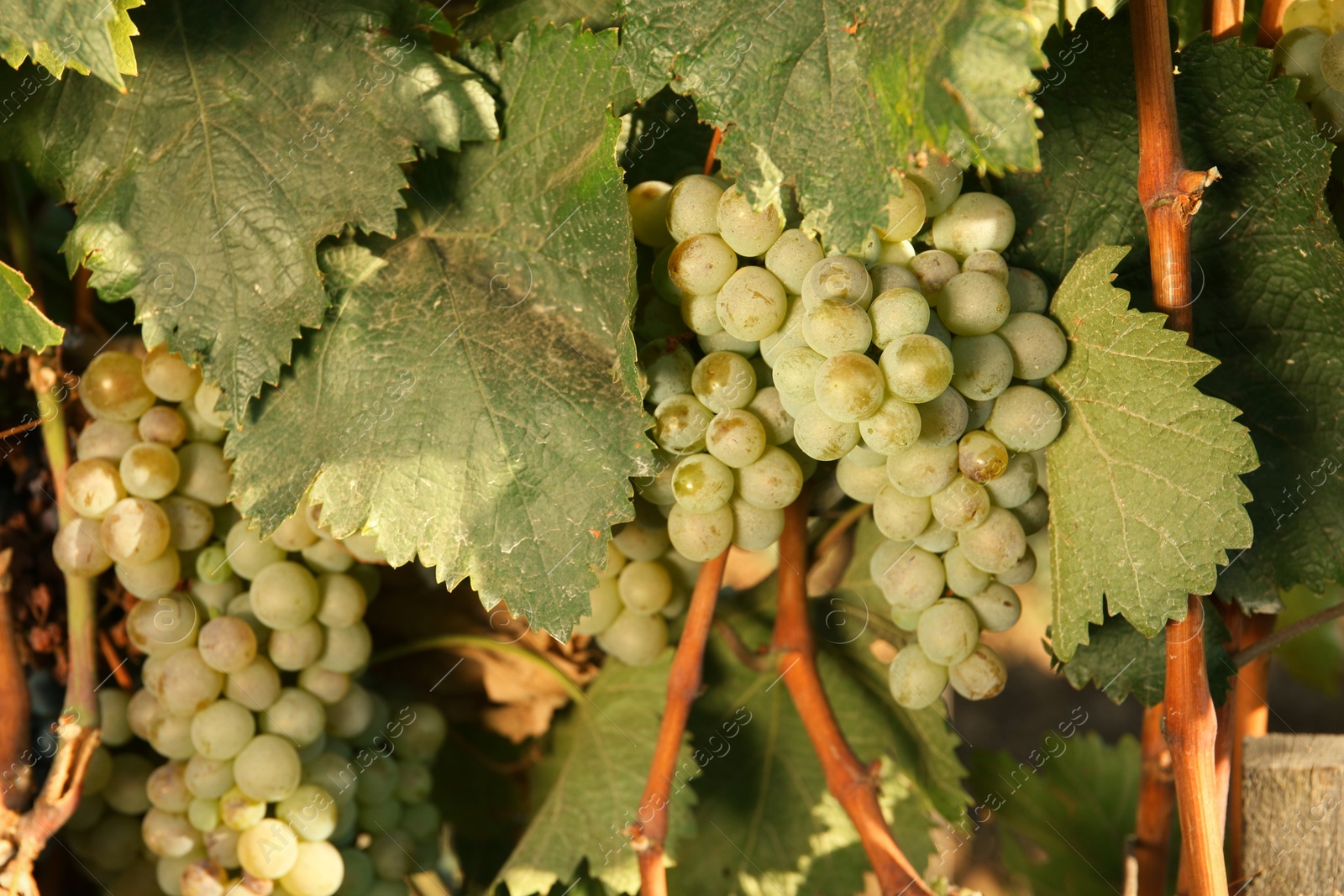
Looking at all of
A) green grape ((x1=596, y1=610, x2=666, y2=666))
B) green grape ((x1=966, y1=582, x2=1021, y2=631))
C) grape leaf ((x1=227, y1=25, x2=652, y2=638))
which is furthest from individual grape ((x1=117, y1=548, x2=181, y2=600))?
green grape ((x1=966, y1=582, x2=1021, y2=631))

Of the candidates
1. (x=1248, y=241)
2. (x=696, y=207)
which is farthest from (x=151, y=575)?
(x=1248, y=241)

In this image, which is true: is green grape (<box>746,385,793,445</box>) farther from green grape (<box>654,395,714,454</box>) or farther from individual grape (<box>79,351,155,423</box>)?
individual grape (<box>79,351,155,423</box>)

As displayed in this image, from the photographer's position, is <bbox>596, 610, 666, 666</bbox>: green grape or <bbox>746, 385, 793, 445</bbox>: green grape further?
<bbox>596, 610, 666, 666</bbox>: green grape

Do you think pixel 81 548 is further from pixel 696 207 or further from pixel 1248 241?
pixel 1248 241

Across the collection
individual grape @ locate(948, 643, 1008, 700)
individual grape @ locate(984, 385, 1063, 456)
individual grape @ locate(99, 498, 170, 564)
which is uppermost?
individual grape @ locate(984, 385, 1063, 456)

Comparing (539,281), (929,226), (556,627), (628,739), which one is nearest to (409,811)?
(628,739)

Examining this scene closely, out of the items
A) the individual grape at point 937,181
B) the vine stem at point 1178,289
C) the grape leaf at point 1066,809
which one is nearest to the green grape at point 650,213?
the individual grape at point 937,181

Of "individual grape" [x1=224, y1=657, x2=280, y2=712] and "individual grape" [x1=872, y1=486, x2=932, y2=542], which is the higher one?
"individual grape" [x1=872, y1=486, x2=932, y2=542]
